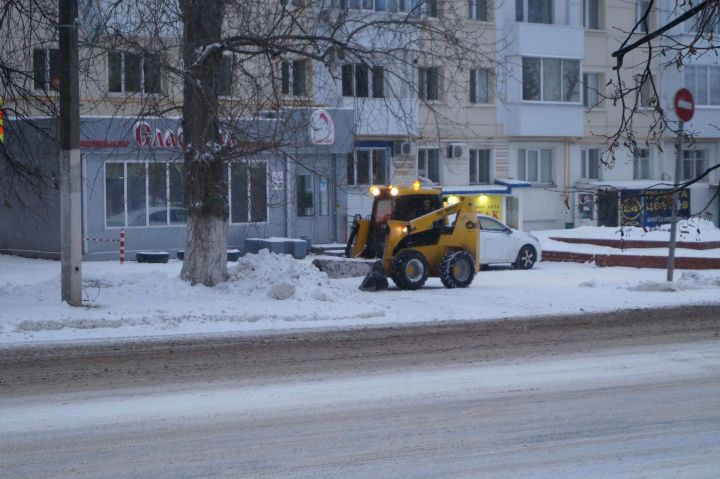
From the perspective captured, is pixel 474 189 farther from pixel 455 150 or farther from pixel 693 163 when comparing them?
pixel 693 163

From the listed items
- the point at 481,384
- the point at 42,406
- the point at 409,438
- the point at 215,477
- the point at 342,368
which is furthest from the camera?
the point at 342,368

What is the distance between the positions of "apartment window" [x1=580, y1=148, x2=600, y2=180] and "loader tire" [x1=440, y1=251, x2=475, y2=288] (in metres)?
21.6

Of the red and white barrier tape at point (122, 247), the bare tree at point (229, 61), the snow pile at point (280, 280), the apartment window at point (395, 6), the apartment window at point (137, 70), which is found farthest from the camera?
the red and white barrier tape at point (122, 247)

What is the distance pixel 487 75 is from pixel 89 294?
763 centimetres

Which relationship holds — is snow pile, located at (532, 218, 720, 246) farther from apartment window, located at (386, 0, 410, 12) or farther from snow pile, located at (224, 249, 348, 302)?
snow pile, located at (224, 249, 348, 302)

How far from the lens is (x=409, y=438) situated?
7.90 metres

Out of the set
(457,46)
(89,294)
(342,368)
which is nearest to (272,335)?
(342,368)

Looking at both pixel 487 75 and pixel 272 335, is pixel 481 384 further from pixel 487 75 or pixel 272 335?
pixel 487 75

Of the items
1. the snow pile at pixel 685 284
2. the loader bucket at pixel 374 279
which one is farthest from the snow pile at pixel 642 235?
the loader bucket at pixel 374 279

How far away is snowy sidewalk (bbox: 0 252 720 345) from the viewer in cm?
1384

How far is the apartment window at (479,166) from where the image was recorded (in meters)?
38.2

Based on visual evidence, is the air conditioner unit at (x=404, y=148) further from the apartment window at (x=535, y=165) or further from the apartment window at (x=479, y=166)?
the apartment window at (x=535, y=165)

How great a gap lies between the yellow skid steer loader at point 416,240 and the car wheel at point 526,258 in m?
5.27

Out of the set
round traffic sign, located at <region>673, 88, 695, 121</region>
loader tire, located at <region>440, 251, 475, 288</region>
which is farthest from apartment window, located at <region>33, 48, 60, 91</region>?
round traffic sign, located at <region>673, 88, 695, 121</region>
